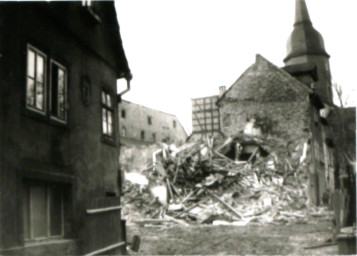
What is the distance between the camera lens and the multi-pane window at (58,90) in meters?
8.92

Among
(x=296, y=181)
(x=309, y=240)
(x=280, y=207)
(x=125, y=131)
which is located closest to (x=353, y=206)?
(x=309, y=240)

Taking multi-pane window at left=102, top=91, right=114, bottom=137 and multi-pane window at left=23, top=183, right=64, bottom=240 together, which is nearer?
multi-pane window at left=23, top=183, right=64, bottom=240

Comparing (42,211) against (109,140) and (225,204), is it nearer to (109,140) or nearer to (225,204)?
(109,140)

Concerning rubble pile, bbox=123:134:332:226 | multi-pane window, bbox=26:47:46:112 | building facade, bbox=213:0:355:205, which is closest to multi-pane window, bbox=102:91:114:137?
multi-pane window, bbox=26:47:46:112

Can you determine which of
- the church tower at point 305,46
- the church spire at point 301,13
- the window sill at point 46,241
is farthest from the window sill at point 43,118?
the church spire at point 301,13

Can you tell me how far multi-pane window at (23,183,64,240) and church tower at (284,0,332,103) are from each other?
1697 inches

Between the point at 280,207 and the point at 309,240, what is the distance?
7927 millimetres

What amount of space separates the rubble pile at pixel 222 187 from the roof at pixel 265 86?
465cm

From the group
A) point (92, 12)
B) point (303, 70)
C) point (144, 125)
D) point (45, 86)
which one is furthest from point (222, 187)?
point (144, 125)

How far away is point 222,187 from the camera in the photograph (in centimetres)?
2356

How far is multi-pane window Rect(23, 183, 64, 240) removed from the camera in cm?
775

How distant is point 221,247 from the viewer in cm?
1320

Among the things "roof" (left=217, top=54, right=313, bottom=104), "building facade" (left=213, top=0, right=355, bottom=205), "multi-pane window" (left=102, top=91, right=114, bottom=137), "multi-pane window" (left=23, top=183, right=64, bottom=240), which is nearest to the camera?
"multi-pane window" (left=23, top=183, right=64, bottom=240)

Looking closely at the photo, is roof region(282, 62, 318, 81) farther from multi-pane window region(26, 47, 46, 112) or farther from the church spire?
multi-pane window region(26, 47, 46, 112)
